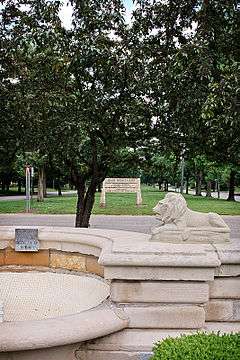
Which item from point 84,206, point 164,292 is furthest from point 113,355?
point 84,206

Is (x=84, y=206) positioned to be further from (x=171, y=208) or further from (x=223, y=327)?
(x=223, y=327)

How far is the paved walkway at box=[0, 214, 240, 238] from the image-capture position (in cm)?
1705

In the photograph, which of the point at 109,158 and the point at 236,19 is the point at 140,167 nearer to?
the point at 109,158

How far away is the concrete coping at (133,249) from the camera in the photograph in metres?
4.23

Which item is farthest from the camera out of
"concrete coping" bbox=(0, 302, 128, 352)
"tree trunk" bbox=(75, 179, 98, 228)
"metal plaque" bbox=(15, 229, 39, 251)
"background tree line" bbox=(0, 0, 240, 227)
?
"tree trunk" bbox=(75, 179, 98, 228)

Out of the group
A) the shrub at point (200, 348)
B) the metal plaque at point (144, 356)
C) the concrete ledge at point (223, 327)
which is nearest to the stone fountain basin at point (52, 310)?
the metal plaque at point (144, 356)

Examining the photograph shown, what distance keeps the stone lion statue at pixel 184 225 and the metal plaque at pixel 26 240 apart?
1.54 meters

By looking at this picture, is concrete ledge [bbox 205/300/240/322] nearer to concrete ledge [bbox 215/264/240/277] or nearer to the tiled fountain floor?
concrete ledge [bbox 215/264/240/277]

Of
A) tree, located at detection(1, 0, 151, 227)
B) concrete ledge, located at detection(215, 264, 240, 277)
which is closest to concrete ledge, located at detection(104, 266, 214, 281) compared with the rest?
concrete ledge, located at detection(215, 264, 240, 277)

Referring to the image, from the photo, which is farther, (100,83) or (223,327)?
(100,83)

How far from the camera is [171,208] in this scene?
209 inches

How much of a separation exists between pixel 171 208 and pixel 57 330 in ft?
6.80

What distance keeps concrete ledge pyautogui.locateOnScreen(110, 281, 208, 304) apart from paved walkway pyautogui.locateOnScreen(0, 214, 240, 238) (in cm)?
1142

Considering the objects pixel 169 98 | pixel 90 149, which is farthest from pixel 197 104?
pixel 90 149
